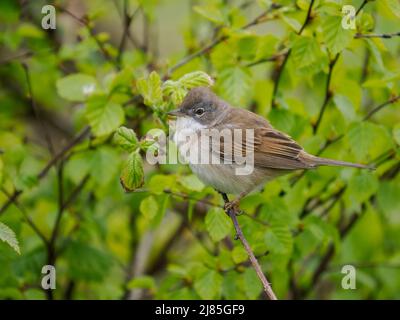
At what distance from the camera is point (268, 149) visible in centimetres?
397

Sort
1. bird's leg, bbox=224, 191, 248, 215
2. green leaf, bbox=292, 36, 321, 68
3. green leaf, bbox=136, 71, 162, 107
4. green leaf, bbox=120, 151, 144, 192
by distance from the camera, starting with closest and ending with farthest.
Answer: green leaf, bbox=120, 151, 144, 192
green leaf, bbox=136, 71, 162, 107
green leaf, bbox=292, 36, 321, 68
bird's leg, bbox=224, 191, 248, 215

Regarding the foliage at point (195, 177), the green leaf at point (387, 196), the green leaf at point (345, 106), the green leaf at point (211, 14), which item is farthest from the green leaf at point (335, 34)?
the green leaf at point (387, 196)

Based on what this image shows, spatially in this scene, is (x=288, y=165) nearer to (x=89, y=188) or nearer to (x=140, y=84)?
(x=140, y=84)

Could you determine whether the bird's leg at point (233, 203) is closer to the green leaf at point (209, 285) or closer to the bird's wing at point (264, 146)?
the bird's wing at point (264, 146)

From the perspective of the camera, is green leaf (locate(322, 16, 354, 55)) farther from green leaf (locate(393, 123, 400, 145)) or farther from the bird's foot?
the bird's foot

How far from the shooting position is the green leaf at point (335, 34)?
3479mm

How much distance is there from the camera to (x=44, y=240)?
449 cm

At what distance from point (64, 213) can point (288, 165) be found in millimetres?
1795

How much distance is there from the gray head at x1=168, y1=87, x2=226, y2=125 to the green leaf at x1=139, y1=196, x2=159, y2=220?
2.09 feet

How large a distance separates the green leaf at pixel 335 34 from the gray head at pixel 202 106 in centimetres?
89

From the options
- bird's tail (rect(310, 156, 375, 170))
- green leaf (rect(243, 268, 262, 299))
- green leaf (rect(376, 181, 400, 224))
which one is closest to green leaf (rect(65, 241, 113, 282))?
green leaf (rect(243, 268, 262, 299))

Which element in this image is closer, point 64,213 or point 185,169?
point 185,169

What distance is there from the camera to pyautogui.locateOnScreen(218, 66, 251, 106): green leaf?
13.3 ft
